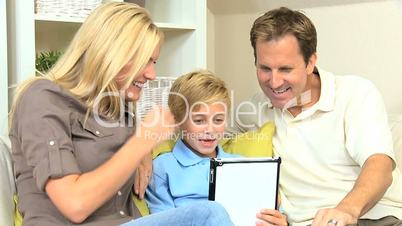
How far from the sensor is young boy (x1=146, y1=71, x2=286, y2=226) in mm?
1564

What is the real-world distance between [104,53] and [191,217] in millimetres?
424

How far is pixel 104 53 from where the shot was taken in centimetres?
129

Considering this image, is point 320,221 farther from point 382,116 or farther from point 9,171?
point 9,171

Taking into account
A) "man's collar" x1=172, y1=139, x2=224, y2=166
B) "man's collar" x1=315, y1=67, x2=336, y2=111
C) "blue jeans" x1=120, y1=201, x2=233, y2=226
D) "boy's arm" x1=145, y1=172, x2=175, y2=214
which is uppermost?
"man's collar" x1=315, y1=67, x2=336, y2=111

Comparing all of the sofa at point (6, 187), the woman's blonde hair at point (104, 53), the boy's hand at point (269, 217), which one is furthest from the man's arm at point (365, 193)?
the sofa at point (6, 187)

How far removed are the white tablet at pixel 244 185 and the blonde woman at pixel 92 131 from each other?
7.3 inches

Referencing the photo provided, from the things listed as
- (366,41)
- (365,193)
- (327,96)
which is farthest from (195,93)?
(366,41)

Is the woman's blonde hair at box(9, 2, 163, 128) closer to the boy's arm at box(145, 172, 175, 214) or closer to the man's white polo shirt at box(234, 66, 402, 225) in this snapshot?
the boy's arm at box(145, 172, 175, 214)

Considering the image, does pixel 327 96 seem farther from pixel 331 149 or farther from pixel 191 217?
pixel 191 217

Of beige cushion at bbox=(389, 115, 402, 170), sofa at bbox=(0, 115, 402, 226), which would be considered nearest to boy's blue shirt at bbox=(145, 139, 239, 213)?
sofa at bbox=(0, 115, 402, 226)

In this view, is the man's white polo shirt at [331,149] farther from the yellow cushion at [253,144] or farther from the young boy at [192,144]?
the young boy at [192,144]

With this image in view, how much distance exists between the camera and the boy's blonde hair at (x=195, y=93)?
1616 millimetres

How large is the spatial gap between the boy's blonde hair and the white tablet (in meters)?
0.25

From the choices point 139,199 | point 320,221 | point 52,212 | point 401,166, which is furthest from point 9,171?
point 401,166
